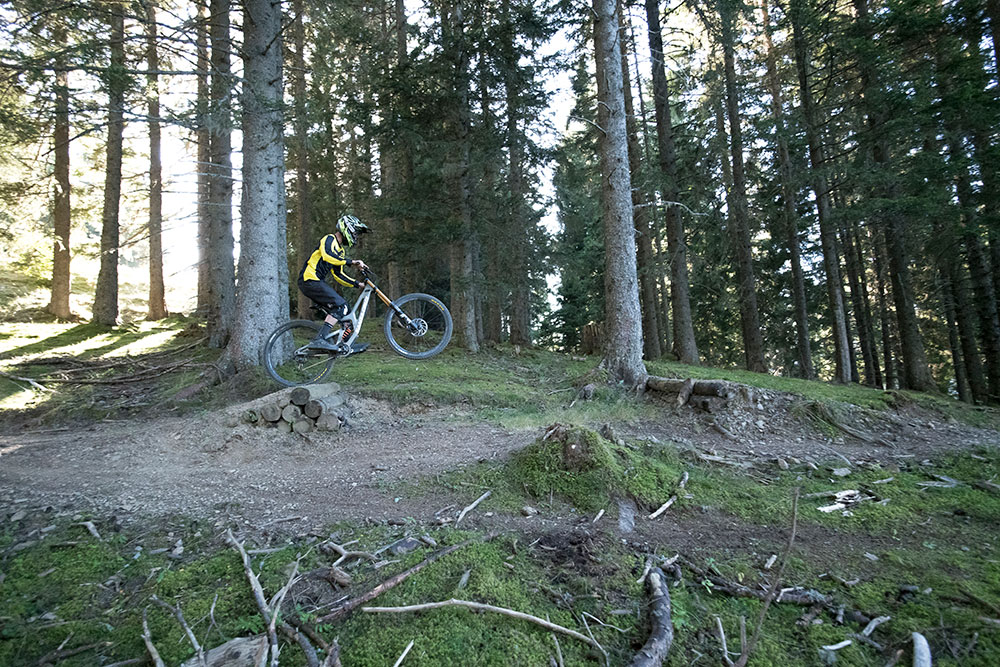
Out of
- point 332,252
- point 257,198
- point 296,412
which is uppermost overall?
point 257,198

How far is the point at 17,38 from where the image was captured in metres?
8.26

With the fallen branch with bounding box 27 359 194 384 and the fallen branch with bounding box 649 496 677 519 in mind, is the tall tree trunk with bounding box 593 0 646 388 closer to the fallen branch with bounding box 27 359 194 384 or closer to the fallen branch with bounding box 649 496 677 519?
the fallen branch with bounding box 649 496 677 519

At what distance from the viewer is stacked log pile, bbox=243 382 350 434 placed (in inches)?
278

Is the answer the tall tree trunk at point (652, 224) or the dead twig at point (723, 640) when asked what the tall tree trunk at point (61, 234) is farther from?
the dead twig at point (723, 640)

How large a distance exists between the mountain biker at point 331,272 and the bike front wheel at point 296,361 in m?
0.38

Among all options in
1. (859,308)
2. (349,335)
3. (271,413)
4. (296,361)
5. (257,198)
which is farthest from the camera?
(859,308)

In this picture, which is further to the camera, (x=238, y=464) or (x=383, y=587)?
(x=238, y=464)

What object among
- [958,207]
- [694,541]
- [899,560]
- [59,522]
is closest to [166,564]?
[59,522]

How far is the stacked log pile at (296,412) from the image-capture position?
706 centimetres

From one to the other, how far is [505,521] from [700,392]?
14.7ft

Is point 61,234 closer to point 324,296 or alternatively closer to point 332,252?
point 324,296

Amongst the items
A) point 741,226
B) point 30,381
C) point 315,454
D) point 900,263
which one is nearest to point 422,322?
point 315,454

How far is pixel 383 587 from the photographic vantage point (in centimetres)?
334

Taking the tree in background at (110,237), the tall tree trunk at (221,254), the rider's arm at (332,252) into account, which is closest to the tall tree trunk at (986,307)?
the rider's arm at (332,252)
